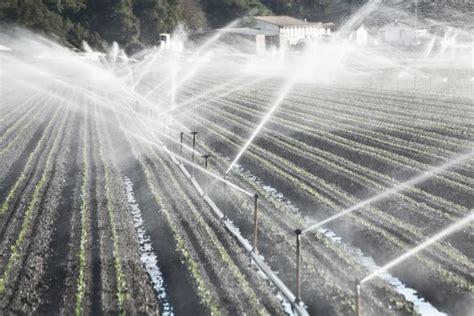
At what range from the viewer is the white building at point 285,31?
89812mm

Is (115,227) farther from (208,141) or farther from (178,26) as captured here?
(178,26)

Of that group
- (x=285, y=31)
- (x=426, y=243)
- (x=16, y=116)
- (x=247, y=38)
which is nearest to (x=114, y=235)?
(x=426, y=243)

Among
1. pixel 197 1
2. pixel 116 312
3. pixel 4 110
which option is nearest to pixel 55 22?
pixel 197 1

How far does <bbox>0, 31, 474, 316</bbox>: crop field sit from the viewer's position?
1118 centimetres

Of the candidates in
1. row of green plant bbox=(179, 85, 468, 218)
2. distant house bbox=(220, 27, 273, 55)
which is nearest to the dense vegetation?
distant house bbox=(220, 27, 273, 55)

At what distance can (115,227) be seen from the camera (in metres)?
15.0

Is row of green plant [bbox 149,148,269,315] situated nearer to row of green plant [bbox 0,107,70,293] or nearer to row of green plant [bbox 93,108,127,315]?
row of green plant [bbox 93,108,127,315]

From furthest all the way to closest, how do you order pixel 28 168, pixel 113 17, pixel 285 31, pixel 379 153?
pixel 285 31 → pixel 113 17 → pixel 28 168 → pixel 379 153

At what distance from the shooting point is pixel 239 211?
16000mm

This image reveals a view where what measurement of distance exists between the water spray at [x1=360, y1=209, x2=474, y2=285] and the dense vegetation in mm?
63917

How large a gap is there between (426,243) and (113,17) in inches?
2703

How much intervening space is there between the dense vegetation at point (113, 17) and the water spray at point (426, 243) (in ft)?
210

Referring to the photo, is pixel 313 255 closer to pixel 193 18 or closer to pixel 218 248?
pixel 218 248

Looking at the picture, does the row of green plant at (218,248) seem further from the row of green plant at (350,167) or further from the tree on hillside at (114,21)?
the tree on hillside at (114,21)
